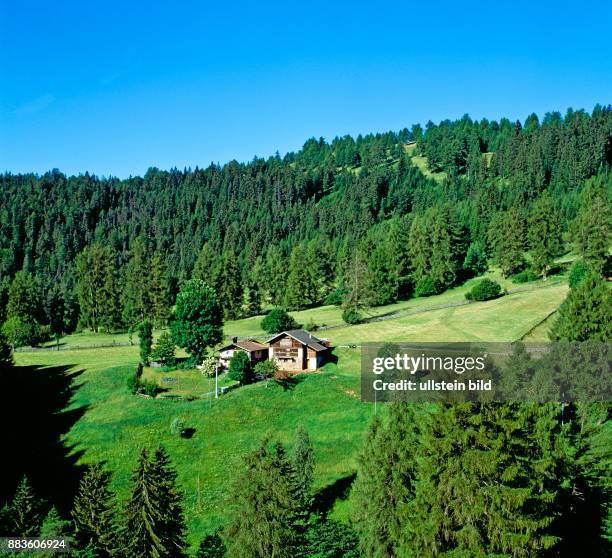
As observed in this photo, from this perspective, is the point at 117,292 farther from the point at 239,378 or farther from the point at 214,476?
the point at 214,476

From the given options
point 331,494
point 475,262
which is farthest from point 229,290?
point 331,494

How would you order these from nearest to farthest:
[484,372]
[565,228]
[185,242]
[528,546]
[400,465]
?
[528,546] < [400,465] < [484,372] < [565,228] < [185,242]

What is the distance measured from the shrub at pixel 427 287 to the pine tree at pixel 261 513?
243 ft

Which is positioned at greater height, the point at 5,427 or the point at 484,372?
the point at 484,372

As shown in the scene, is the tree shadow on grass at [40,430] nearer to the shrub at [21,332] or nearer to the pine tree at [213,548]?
the pine tree at [213,548]

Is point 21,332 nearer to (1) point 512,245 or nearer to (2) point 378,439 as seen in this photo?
(2) point 378,439

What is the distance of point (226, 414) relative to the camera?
50.9 meters

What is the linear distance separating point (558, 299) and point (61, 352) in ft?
225

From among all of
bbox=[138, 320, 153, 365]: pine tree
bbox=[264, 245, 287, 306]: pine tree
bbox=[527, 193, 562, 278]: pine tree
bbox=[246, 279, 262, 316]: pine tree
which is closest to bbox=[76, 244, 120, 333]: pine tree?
bbox=[246, 279, 262, 316]: pine tree

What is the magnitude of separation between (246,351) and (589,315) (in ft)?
115

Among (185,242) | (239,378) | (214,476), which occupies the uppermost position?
(185,242)

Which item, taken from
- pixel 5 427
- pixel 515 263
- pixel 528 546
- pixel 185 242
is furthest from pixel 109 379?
pixel 185 242

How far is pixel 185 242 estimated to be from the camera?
183375 mm
